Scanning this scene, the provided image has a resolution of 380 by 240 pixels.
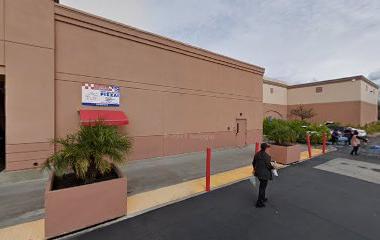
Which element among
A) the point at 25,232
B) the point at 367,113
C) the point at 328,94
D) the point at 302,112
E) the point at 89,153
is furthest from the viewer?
A: the point at 367,113

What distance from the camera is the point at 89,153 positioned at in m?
5.05

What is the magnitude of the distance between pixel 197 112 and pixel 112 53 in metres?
6.12

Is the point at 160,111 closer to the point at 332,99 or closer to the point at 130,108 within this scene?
the point at 130,108

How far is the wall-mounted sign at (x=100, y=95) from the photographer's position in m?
9.42

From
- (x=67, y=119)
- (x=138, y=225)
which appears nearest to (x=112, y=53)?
(x=67, y=119)

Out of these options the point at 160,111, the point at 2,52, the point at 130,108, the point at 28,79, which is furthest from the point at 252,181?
the point at 2,52

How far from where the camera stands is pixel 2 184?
7281mm

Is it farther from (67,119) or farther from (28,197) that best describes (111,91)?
(28,197)

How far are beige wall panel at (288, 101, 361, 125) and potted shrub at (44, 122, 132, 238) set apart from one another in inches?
1374

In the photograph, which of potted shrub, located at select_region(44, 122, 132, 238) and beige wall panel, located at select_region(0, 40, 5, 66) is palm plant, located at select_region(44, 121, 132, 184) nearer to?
potted shrub, located at select_region(44, 122, 132, 238)

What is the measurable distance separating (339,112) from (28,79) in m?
36.5

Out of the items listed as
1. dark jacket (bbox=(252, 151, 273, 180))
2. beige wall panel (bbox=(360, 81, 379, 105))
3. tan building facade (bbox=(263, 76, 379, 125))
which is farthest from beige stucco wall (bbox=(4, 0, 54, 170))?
beige wall panel (bbox=(360, 81, 379, 105))

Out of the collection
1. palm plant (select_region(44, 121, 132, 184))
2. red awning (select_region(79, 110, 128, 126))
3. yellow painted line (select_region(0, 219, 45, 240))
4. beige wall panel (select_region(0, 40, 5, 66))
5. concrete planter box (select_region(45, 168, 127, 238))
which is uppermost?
beige wall panel (select_region(0, 40, 5, 66))

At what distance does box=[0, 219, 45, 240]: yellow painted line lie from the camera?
4.35 meters
